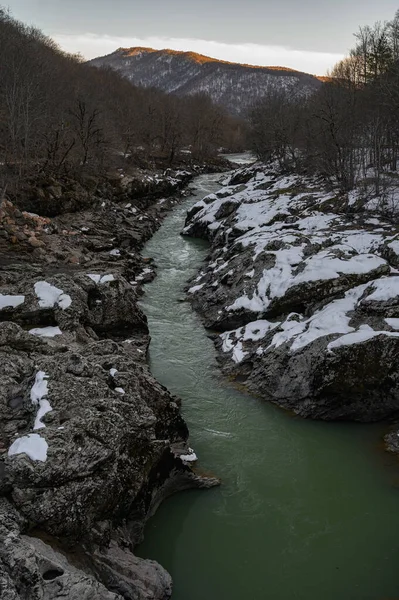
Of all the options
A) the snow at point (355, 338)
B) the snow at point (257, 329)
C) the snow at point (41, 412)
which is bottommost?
the snow at point (257, 329)

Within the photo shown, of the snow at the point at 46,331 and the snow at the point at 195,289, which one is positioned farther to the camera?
the snow at the point at 195,289

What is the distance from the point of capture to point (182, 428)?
36.6ft

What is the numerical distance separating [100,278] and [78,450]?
9.88m

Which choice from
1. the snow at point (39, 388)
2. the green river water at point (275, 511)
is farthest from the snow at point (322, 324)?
the snow at point (39, 388)

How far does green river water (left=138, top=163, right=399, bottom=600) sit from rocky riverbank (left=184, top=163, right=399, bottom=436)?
34.0 inches

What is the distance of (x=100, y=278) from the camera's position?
16750mm

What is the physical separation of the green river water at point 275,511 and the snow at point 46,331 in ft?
11.6

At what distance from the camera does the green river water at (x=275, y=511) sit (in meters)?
7.75

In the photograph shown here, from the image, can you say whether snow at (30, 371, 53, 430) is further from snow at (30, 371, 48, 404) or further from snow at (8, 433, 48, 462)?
snow at (8, 433, 48, 462)

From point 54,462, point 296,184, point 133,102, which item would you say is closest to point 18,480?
point 54,462

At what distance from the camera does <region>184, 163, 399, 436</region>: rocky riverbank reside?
12359 millimetres

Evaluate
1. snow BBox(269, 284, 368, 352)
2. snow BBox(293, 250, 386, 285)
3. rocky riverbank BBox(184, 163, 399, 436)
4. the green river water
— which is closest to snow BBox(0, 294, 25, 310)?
the green river water

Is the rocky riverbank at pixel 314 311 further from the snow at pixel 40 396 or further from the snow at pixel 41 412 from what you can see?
the snow at pixel 41 412

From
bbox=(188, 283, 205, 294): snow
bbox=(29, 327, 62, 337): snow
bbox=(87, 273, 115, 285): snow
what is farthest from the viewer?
bbox=(188, 283, 205, 294): snow
